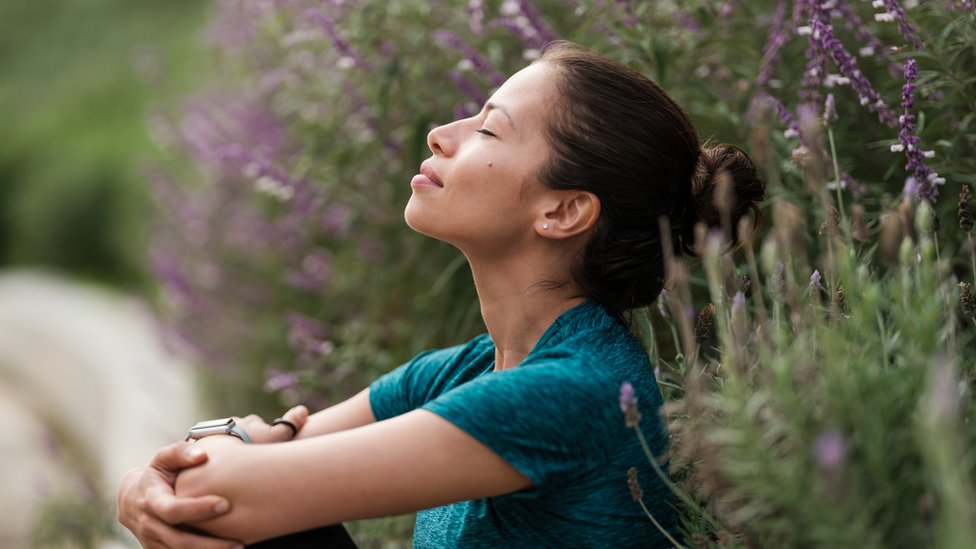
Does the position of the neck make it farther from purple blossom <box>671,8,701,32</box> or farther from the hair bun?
purple blossom <box>671,8,701,32</box>

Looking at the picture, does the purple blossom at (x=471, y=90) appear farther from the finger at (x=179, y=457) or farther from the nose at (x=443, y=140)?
the finger at (x=179, y=457)

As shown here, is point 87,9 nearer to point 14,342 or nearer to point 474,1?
point 14,342

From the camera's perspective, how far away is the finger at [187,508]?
1603mm

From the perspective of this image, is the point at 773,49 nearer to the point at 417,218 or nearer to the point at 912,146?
the point at 912,146

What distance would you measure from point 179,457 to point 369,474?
376mm

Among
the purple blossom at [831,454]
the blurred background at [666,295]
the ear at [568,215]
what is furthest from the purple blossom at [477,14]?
the purple blossom at [831,454]

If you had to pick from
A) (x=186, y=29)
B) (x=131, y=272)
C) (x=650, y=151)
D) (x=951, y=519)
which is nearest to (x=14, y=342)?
(x=131, y=272)

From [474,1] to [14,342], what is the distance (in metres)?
6.22

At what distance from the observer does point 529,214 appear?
1.82 meters

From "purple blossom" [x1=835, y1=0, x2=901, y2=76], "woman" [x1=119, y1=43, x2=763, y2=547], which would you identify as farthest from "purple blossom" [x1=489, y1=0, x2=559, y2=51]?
"purple blossom" [x1=835, y1=0, x2=901, y2=76]

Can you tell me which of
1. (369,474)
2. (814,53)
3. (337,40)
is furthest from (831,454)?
(337,40)

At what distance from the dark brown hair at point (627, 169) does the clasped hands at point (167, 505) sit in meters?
0.69

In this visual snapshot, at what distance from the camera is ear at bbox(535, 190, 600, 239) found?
1.80 metres

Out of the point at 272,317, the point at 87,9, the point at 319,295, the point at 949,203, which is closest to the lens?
the point at 949,203
